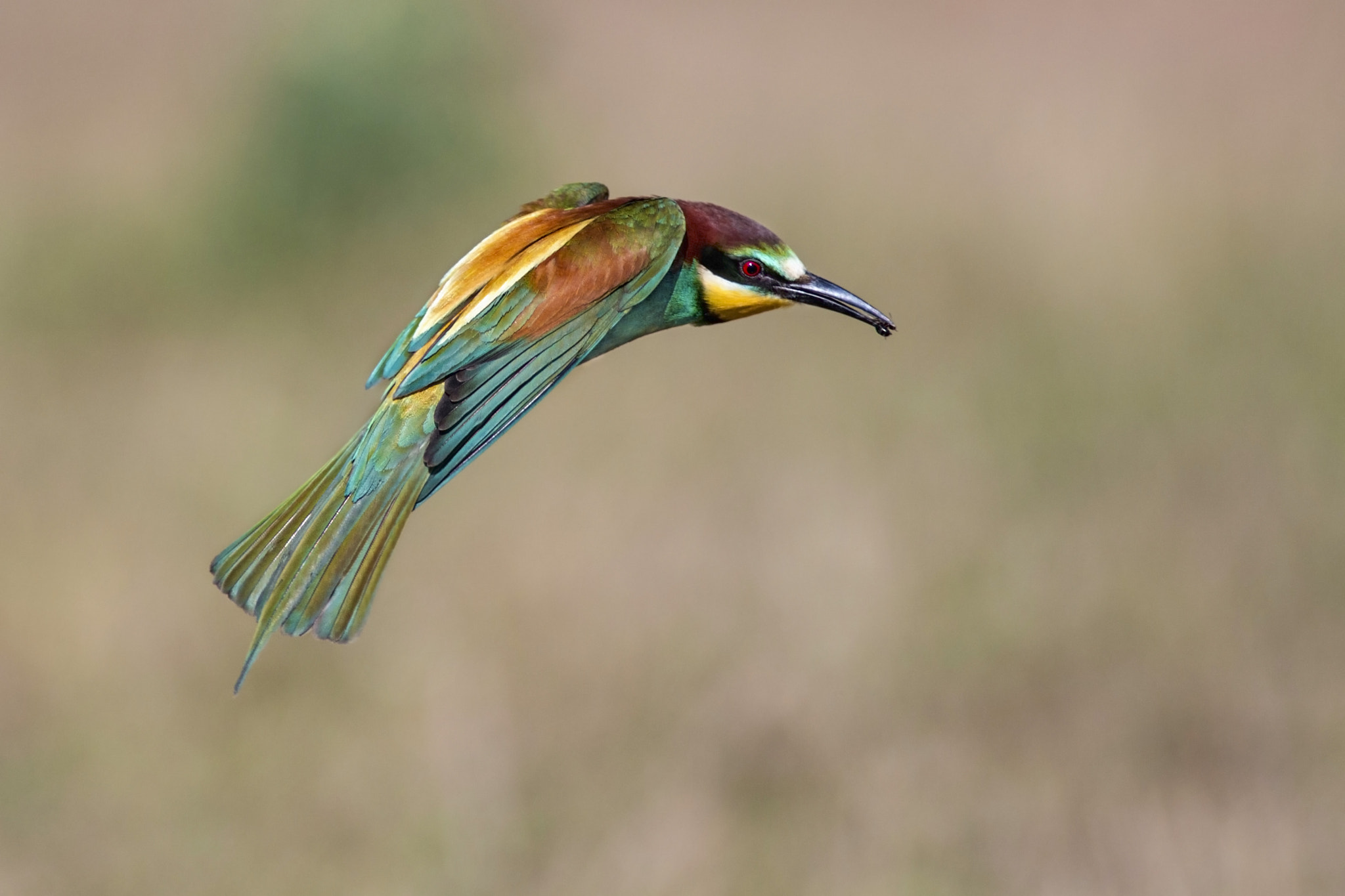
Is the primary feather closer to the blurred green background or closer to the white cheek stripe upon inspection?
the white cheek stripe

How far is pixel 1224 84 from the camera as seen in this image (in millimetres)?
10680

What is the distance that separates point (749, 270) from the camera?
90 centimetres

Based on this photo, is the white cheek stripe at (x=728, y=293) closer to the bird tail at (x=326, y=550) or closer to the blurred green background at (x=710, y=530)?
the bird tail at (x=326, y=550)

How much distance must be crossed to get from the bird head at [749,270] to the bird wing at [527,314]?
2 cm

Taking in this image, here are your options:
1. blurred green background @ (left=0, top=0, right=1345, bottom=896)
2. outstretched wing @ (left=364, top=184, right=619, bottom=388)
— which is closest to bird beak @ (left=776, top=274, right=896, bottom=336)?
outstretched wing @ (left=364, top=184, right=619, bottom=388)

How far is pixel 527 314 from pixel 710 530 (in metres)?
4.80

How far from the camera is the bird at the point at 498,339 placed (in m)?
0.87

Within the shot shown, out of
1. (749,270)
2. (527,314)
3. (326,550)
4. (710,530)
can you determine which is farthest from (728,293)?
(710,530)

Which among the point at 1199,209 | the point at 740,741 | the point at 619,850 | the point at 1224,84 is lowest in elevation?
the point at 619,850

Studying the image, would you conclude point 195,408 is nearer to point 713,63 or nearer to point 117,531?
point 117,531

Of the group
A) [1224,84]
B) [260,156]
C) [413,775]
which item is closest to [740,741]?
[413,775]

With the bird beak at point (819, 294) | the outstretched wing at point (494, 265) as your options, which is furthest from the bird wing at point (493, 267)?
the bird beak at point (819, 294)

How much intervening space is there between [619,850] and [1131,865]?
1.59 metres

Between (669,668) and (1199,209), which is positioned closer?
(669,668)
